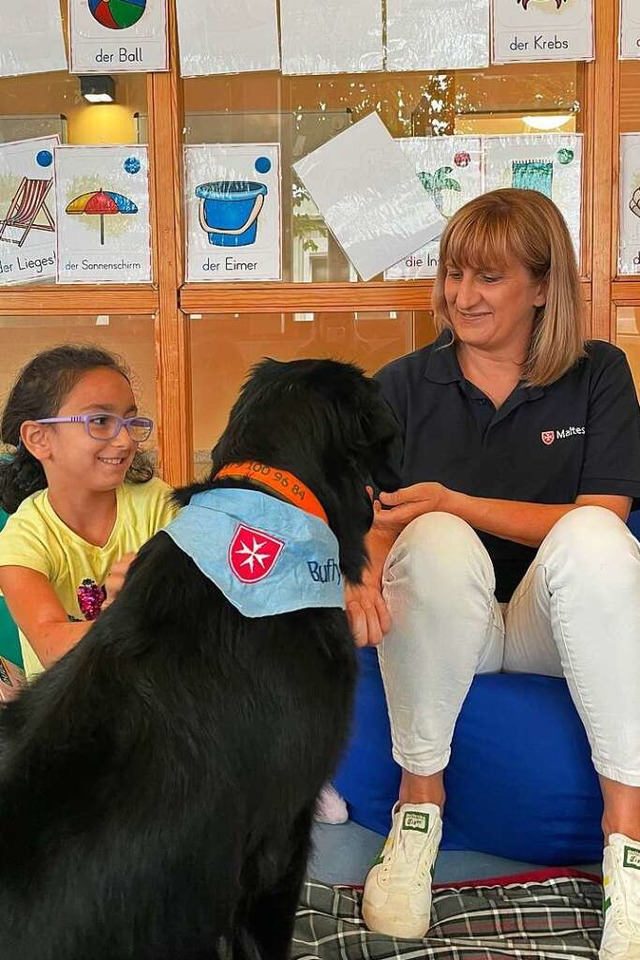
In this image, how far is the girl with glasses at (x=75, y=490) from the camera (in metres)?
1.65

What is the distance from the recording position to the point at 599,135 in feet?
7.55

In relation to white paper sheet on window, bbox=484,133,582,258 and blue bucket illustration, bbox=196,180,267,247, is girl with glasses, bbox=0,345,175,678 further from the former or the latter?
white paper sheet on window, bbox=484,133,582,258

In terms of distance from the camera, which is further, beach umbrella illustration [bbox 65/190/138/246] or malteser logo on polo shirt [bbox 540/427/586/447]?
beach umbrella illustration [bbox 65/190/138/246]

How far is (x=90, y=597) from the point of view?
1690 mm

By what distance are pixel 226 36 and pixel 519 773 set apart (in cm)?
189

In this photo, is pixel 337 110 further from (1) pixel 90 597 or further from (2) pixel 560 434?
(1) pixel 90 597

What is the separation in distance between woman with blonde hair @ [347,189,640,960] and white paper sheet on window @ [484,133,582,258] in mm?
534

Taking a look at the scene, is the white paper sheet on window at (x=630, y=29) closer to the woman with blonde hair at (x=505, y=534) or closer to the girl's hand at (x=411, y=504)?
the woman with blonde hair at (x=505, y=534)

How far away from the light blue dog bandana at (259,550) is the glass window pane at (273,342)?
1.33 m

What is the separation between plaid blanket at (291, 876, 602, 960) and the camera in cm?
134

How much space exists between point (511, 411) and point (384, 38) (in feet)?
3.64

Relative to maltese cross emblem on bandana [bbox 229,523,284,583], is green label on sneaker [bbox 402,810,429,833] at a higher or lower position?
lower

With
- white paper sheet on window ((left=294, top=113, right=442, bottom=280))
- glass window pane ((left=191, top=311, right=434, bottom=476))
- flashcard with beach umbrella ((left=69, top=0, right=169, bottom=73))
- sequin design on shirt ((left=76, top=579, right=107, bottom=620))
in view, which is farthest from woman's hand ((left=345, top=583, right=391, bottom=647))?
flashcard with beach umbrella ((left=69, top=0, right=169, bottom=73))

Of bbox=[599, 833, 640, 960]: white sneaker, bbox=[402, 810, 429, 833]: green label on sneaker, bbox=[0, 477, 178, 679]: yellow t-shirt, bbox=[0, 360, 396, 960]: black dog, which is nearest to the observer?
bbox=[0, 360, 396, 960]: black dog
